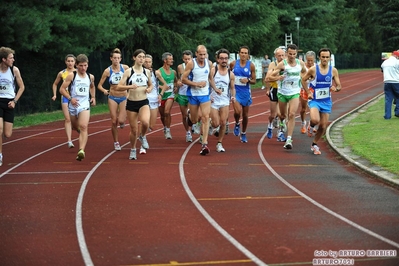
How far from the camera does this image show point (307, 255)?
25.1ft

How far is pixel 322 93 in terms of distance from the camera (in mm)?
15867

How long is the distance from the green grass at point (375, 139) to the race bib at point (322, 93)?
114 cm

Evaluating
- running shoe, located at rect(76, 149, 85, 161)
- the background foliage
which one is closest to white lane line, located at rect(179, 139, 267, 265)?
running shoe, located at rect(76, 149, 85, 161)

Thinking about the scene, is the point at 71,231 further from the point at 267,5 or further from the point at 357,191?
the point at 267,5

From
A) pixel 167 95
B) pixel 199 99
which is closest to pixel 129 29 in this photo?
pixel 167 95

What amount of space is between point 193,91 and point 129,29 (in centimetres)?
1685

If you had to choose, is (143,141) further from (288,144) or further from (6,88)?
(6,88)

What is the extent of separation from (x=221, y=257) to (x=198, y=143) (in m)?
10.7

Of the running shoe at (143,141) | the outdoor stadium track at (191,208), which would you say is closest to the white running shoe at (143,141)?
the running shoe at (143,141)

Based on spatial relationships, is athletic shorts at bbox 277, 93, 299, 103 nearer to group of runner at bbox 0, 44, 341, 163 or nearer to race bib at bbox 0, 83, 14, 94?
group of runner at bbox 0, 44, 341, 163

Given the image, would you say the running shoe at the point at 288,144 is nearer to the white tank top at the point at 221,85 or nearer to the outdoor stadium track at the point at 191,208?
the outdoor stadium track at the point at 191,208

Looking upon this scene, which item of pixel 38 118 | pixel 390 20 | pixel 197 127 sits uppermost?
pixel 197 127

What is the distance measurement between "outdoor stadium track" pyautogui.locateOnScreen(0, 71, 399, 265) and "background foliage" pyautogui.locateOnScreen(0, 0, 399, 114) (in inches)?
382

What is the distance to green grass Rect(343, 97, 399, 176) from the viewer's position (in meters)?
14.4
